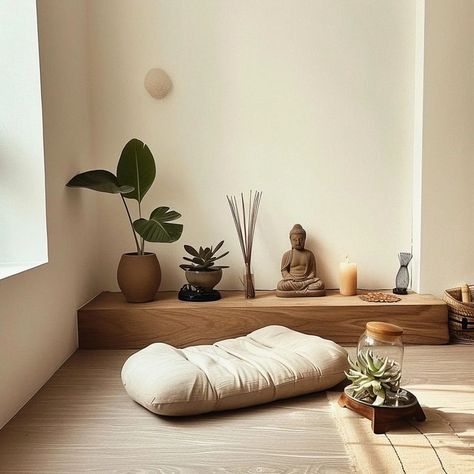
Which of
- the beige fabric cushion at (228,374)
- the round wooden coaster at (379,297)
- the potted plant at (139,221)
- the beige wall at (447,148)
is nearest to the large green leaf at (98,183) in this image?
the potted plant at (139,221)

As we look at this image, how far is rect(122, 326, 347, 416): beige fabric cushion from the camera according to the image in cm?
182

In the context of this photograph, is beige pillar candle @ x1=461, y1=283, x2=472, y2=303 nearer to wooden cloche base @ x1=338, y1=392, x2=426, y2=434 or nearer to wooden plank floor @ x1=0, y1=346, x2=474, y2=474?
wooden plank floor @ x1=0, y1=346, x2=474, y2=474

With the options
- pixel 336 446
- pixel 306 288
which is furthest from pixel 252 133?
pixel 336 446

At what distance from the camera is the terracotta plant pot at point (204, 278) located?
2.72 metres

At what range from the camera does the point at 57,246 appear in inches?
92.6

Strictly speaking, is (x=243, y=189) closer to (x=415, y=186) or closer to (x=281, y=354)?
(x=415, y=186)

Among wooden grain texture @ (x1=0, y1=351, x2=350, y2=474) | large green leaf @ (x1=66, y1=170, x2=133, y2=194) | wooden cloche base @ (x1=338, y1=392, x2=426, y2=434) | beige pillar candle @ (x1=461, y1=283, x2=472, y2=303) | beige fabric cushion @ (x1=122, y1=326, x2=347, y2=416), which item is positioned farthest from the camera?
beige pillar candle @ (x1=461, y1=283, x2=472, y2=303)

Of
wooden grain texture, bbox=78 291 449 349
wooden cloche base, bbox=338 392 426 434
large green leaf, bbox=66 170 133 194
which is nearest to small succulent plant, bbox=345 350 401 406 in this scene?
wooden cloche base, bbox=338 392 426 434

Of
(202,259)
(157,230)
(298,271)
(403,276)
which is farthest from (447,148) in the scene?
(157,230)

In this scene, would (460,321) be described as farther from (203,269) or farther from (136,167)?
(136,167)

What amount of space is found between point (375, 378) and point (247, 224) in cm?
140

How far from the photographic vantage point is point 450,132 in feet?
9.32

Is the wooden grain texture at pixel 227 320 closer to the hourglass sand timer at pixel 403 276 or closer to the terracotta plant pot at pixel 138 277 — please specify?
the terracotta plant pot at pixel 138 277

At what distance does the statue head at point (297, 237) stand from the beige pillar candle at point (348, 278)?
24 centimetres
